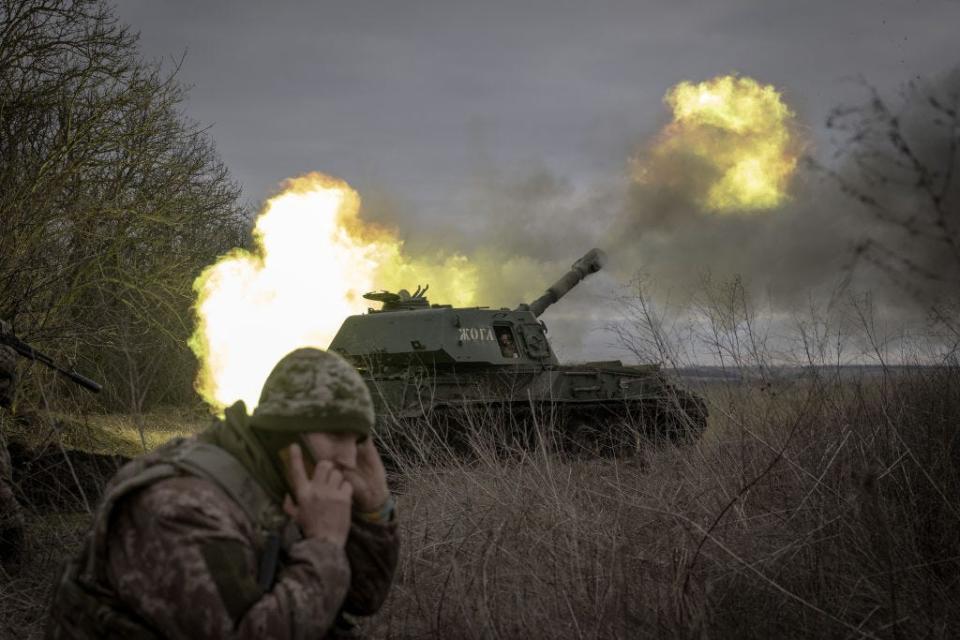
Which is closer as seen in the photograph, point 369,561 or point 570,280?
point 369,561

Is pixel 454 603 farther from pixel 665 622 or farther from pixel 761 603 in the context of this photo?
pixel 761 603

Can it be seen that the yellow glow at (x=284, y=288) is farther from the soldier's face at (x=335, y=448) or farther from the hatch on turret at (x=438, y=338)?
the soldier's face at (x=335, y=448)

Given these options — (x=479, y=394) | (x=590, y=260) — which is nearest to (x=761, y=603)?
(x=479, y=394)

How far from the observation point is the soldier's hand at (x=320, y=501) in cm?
202

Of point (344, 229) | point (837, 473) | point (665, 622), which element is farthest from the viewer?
point (344, 229)

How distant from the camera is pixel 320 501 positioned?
2.03 metres

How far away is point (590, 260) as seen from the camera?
47.2 feet

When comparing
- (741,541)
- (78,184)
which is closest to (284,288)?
(78,184)

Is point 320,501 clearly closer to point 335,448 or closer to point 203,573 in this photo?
point 335,448

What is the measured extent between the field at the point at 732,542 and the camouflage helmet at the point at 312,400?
1339 millimetres

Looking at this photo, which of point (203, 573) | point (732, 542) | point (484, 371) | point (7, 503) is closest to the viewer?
point (203, 573)

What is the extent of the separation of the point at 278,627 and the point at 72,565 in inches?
22.8

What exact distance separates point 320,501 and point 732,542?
2.79 metres

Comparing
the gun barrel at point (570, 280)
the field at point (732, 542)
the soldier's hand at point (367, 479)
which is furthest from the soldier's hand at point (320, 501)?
the gun barrel at point (570, 280)
